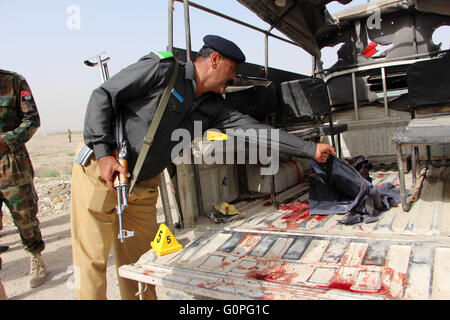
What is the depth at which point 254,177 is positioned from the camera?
365 centimetres

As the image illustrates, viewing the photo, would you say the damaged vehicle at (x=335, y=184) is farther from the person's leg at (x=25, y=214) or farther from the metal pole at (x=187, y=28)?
the person's leg at (x=25, y=214)

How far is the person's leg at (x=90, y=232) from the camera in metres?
1.94

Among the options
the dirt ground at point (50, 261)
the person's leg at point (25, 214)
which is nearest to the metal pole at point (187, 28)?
the person's leg at point (25, 214)

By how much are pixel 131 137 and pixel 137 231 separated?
71 centimetres

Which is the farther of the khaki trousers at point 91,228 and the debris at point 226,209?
the debris at point 226,209

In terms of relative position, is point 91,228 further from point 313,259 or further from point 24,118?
point 24,118

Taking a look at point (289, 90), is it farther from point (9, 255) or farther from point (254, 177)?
point (9, 255)

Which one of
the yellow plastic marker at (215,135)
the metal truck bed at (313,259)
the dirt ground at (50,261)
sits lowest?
the dirt ground at (50,261)

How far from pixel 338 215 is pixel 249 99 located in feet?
5.07

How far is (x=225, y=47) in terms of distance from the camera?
6.71 feet

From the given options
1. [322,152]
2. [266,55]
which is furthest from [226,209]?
[266,55]

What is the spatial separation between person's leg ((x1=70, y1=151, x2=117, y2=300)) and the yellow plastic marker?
2.59 ft

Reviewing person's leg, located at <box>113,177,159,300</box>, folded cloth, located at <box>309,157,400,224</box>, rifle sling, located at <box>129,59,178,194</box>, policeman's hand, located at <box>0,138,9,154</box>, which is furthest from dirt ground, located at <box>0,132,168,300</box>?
folded cloth, located at <box>309,157,400,224</box>

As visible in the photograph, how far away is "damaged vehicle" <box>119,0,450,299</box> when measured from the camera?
169cm
